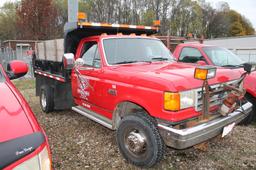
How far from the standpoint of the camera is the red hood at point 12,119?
173 cm

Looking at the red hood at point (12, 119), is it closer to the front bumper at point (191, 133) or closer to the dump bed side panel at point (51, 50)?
the front bumper at point (191, 133)

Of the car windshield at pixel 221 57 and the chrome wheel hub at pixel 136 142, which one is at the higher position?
the car windshield at pixel 221 57

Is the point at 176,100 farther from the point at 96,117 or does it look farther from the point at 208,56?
the point at 208,56

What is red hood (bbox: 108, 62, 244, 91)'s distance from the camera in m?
3.10

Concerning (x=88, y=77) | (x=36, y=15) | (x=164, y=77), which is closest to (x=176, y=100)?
(x=164, y=77)

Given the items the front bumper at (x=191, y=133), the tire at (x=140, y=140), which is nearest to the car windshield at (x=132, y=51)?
the tire at (x=140, y=140)

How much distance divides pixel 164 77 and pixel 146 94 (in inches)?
13.2

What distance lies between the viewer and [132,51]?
4.54 m

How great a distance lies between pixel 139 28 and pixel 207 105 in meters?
3.00

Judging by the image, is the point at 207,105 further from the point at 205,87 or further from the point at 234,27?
the point at 234,27

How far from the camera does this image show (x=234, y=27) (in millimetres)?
59969

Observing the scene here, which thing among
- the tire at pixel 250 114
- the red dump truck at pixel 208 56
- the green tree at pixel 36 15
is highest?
the green tree at pixel 36 15

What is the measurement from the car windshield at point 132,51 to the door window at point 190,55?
235cm

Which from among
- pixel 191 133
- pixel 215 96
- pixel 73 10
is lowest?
pixel 191 133
